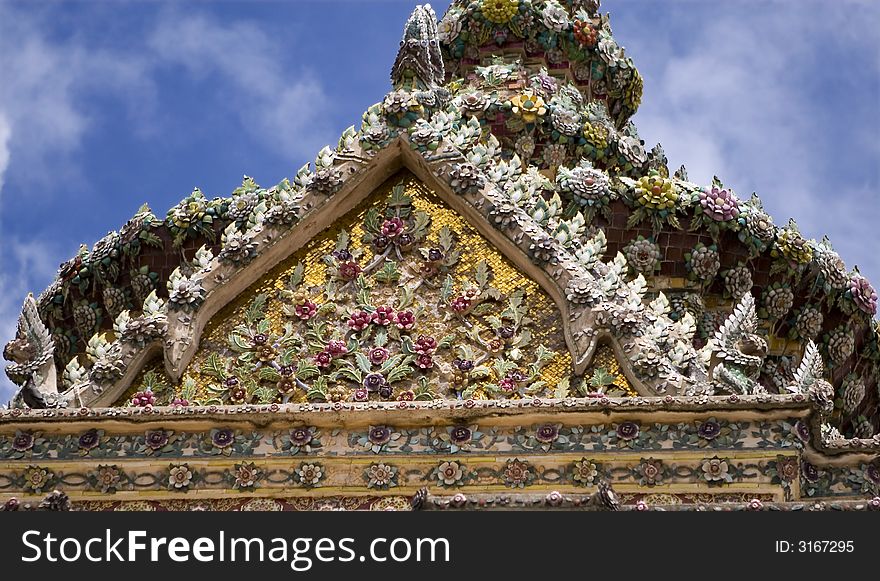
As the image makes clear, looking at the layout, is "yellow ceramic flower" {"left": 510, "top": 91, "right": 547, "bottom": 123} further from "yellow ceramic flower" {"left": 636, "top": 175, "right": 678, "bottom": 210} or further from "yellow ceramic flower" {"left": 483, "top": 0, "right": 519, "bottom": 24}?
"yellow ceramic flower" {"left": 483, "top": 0, "right": 519, "bottom": 24}

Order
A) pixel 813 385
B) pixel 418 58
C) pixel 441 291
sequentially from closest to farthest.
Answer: pixel 813 385, pixel 441 291, pixel 418 58

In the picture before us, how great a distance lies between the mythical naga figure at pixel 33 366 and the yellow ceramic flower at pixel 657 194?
4672mm

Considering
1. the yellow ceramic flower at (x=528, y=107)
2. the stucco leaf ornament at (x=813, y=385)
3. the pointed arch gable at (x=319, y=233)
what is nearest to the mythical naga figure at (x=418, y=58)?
the pointed arch gable at (x=319, y=233)

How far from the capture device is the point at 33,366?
10344 millimetres

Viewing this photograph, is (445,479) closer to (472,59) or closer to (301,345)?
(301,345)

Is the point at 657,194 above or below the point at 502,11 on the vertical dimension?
below

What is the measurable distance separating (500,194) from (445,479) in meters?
2.17

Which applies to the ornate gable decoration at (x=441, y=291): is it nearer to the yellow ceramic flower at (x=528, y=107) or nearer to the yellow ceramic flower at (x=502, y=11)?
Answer: the yellow ceramic flower at (x=528, y=107)

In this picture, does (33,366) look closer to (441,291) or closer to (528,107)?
(441,291)

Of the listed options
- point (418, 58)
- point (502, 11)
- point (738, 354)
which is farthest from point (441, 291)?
point (502, 11)

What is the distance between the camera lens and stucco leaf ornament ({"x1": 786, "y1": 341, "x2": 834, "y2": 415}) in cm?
949

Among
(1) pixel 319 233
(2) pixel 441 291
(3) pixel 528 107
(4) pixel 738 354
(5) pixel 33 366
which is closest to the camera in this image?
(4) pixel 738 354

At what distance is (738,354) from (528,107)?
15.8 ft

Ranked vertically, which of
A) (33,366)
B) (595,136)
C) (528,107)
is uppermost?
(528,107)
